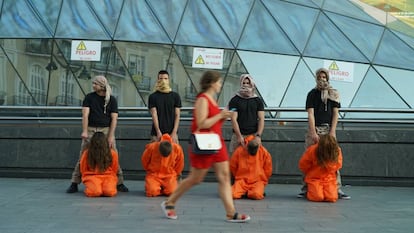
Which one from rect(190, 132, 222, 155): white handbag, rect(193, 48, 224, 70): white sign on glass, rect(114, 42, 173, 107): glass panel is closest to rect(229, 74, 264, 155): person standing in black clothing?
rect(190, 132, 222, 155): white handbag

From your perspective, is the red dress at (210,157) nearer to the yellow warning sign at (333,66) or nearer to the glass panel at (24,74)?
the yellow warning sign at (333,66)

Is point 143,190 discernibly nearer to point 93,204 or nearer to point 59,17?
point 93,204

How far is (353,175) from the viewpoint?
11.0 m

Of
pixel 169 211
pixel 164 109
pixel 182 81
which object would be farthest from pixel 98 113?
pixel 182 81

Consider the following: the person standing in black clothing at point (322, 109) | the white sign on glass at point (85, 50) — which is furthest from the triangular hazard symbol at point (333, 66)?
the white sign on glass at point (85, 50)

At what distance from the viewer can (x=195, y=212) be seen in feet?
25.3

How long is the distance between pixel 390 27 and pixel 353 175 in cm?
424

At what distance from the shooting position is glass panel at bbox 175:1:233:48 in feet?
42.9

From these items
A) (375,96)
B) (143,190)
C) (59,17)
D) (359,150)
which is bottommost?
(143,190)

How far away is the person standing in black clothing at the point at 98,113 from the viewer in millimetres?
9516

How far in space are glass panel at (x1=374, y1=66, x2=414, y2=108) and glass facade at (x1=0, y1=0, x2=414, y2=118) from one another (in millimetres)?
21

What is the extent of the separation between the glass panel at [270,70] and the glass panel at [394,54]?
5.97ft

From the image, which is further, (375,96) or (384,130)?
(375,96)

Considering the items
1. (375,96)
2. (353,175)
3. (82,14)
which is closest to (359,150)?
(353,175)
